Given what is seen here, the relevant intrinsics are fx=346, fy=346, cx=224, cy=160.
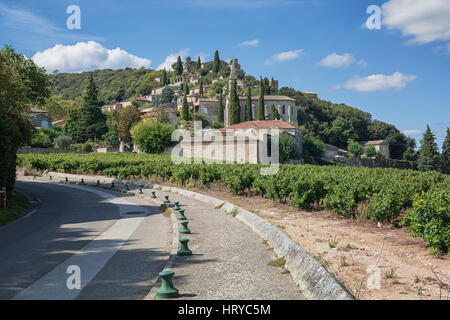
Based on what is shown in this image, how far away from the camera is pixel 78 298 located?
4969 millimetres

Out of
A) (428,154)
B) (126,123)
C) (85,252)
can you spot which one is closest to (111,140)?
(126,123)

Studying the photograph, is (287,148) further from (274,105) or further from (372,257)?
(372,257)

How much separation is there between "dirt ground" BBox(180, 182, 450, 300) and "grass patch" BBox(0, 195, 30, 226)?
954 cm

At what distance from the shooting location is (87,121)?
6981cm

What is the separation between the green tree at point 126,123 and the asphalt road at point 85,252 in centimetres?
5751

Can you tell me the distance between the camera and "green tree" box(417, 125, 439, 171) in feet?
261

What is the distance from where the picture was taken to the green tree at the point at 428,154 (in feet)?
261

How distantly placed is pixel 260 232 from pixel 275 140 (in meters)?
43.3

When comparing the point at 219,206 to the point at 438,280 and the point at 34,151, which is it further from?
the point at 34,151

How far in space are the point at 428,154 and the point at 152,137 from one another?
211 ft

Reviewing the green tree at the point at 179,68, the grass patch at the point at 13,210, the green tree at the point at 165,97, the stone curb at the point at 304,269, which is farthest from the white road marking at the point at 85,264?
the green tree at the point at 179,68

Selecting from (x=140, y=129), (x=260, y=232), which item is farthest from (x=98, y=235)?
(x=140, y=129)

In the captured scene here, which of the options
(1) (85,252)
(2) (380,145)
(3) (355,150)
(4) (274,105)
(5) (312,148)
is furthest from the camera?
(2) (380,145)

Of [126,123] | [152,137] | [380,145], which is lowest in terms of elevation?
[152,137]
